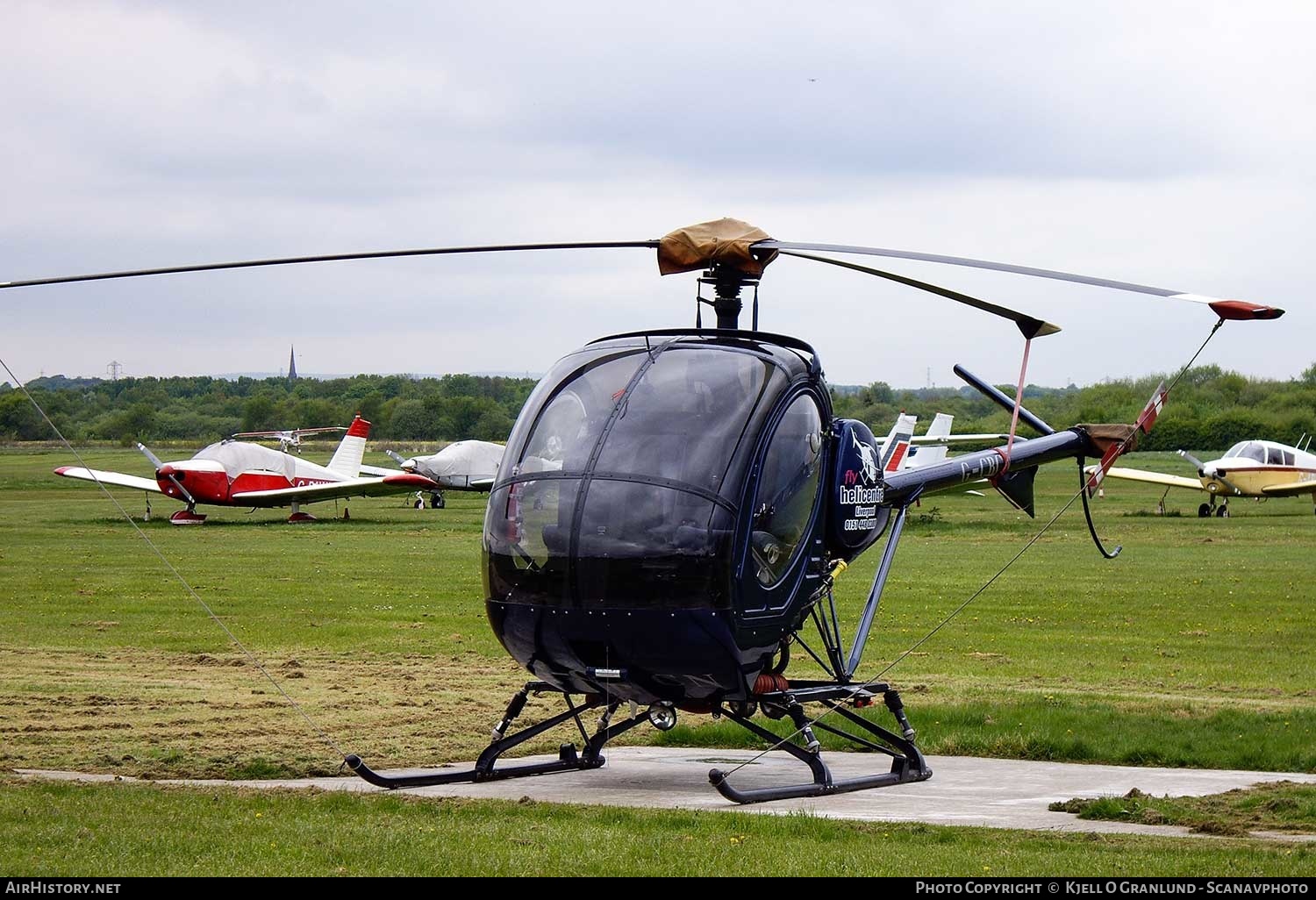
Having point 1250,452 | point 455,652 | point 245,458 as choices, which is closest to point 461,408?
point 245,458

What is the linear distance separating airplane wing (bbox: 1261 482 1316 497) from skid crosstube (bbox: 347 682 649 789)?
38.8m

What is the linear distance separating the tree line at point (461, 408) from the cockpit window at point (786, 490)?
185 feet

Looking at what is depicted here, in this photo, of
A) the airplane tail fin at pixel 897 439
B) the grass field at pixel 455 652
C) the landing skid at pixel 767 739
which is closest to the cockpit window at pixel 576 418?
the landing skid at pixel 767 739

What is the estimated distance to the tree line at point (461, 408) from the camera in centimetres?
7479

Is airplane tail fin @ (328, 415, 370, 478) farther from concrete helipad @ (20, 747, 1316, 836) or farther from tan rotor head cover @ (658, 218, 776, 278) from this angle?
tan rotor head cover @ (658, 218, 776, 278)

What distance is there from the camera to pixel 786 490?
8.07 meters

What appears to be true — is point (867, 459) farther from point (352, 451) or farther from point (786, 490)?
point (352, 451)

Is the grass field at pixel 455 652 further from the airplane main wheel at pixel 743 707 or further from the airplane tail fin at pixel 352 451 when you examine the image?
the airplane tail fin at pixel 352 451

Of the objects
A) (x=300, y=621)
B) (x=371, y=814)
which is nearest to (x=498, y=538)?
(x=371, y=814)

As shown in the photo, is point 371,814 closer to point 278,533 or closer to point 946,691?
point 946,691

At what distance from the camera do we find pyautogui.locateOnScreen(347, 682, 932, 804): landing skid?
27.2ft

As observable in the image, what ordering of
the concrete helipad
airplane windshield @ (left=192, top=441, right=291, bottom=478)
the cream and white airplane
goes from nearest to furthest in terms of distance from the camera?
the concrete helipad
airplane windshield @ (left=192, top=441, right=291, bottom=478)
the cream and white airplane

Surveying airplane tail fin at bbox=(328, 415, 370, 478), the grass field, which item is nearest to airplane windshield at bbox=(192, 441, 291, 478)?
airplane tail fin at bbox=(328, 415, 370, 478)
